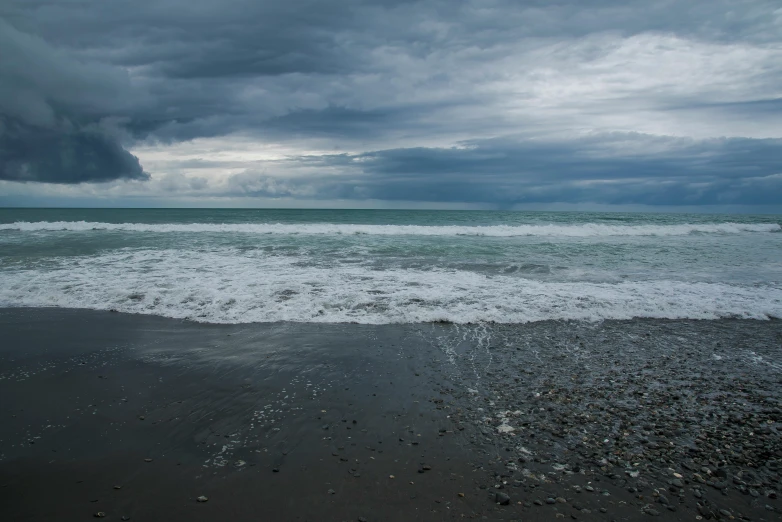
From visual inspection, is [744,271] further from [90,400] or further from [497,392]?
[90,400]

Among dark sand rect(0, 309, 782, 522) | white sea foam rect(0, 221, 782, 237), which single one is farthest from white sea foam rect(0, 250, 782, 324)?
white sea foam rect(0, 221, 782, 237)

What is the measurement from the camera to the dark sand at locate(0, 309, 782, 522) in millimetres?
3510

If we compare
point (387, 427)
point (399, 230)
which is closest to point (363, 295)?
point (387, 427)

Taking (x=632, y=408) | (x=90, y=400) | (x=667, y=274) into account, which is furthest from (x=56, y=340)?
(x=667, y=274)

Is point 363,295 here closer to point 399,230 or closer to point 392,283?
point 392,283

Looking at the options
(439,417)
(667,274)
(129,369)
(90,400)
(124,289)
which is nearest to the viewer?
(439,417)

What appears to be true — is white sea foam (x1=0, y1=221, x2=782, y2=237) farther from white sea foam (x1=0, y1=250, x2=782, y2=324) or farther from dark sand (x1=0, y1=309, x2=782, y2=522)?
dark sand (x1=0, y1=309, x2=782, y2=522)

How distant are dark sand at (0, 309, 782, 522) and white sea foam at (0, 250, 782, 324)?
1.67 meters

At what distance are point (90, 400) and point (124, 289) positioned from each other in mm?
7091

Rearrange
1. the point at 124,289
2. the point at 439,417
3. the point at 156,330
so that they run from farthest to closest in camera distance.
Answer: the point at 124,289 < the point at 156,330 < the point at 439,417

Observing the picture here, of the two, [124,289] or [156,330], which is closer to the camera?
[156,330]

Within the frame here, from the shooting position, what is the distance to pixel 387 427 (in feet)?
15.4

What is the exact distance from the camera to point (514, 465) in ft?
13.1

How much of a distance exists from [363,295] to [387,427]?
638 cm
